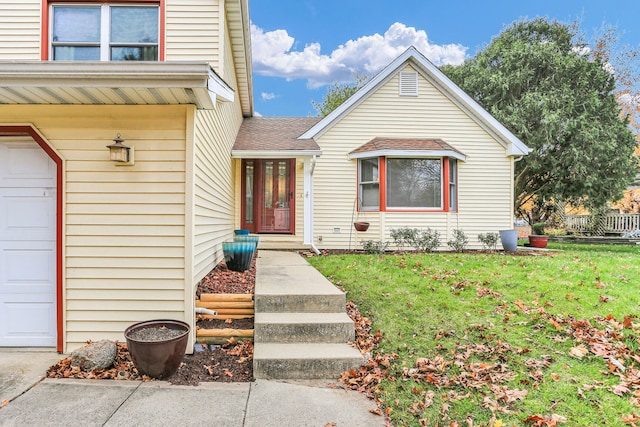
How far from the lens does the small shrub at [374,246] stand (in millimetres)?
9273

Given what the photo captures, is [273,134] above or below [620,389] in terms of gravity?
above

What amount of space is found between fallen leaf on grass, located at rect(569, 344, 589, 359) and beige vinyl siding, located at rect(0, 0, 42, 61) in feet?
26.3

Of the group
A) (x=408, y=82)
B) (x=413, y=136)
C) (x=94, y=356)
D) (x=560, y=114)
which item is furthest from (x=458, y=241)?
(x=560, y=114)

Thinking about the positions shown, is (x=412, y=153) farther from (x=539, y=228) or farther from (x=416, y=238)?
(x=539, y=228)

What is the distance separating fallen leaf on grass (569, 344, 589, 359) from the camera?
3246 mm

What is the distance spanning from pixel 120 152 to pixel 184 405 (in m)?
2.46

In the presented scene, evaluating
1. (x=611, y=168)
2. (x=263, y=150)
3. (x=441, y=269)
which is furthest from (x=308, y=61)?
(x=441, y=269)

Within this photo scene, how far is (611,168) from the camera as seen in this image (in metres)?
14.6

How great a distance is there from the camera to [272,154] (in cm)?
878

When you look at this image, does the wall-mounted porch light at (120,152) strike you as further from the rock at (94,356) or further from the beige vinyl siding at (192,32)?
the beige vinyl siding at (192,32)

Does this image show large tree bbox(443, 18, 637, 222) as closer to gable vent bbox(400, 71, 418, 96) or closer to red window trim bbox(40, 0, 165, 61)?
gable vent bbox(400, 71, 418, 96)

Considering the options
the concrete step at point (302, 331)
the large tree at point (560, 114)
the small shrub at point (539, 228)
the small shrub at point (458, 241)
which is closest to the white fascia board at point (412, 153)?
the small shrub at point (458, 241)

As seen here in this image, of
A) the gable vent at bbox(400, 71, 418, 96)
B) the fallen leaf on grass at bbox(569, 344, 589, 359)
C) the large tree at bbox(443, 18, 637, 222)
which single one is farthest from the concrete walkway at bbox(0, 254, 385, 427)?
the large tree at bbox(443, 18, 637, 222)

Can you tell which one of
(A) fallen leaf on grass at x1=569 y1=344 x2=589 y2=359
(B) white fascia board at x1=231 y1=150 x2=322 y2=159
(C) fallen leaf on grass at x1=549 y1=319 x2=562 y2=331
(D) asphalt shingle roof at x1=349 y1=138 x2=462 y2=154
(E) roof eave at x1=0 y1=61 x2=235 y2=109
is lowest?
(A) fallen leaf on grass at x1=569 y1=344 x2=589 y2=359
